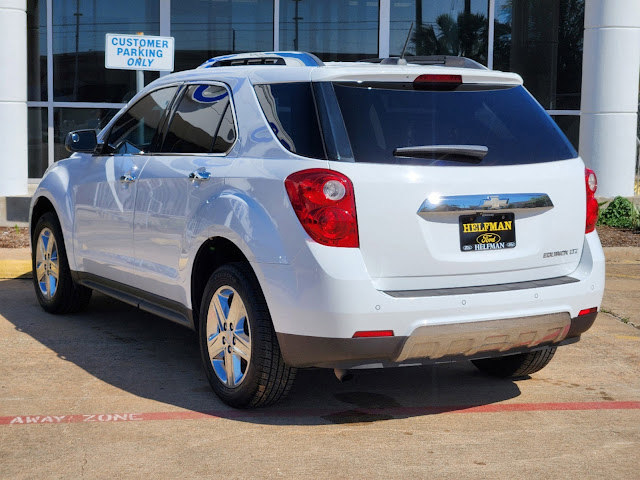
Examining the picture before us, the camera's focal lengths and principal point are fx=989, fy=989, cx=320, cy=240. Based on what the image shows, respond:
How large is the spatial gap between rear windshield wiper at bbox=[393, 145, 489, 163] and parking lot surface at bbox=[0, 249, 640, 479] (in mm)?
1331

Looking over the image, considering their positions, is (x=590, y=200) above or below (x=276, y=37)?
below

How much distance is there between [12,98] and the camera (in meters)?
12.8

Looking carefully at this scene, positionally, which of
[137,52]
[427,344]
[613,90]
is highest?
[137,52]

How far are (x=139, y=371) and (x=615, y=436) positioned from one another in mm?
2781

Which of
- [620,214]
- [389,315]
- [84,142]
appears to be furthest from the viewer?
[620,214]

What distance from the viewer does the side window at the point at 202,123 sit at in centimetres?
538

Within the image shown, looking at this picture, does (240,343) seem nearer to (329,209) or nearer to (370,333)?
(370,333)

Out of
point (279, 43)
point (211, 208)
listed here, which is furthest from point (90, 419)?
point (279, 43)

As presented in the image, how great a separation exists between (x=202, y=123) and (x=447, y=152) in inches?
61.9

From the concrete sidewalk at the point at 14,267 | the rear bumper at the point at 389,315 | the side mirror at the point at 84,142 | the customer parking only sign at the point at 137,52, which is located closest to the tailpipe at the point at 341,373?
the rear bumper at the point at 389,315

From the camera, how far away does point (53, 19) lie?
1617 cm

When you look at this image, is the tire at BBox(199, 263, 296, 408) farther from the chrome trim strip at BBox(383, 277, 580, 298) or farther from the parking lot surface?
the chrome trim strip at BBox(383, 277, 580, 298)

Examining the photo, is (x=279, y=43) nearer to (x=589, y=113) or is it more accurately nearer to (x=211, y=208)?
(x=589, y=113)

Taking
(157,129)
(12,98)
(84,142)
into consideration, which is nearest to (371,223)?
(157,129)
